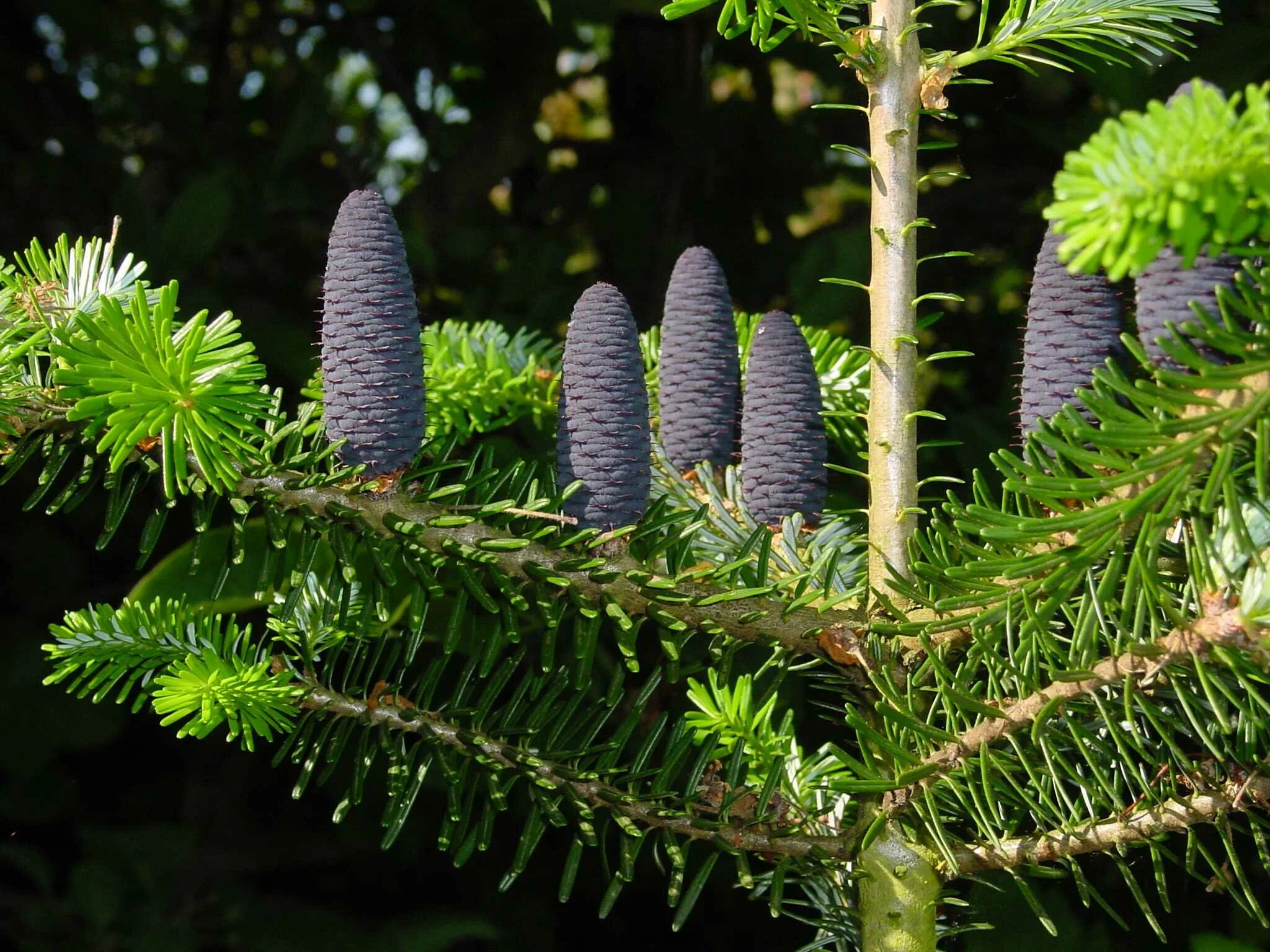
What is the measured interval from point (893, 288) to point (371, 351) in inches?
7.2

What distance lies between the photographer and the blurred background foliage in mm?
1059

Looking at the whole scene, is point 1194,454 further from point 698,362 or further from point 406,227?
point 406,227

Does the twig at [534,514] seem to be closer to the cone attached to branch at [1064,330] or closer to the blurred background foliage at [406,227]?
the cone attached to branch at [1064,330]

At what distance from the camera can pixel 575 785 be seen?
0.43m

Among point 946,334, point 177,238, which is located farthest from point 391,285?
point 946,334

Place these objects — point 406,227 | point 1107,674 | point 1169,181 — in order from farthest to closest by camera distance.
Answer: point 406,227, point 1107,674, point 1169,181

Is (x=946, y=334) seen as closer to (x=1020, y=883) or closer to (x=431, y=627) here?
(x=431, y=627)

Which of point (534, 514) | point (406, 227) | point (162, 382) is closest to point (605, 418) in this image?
point (534, 514)

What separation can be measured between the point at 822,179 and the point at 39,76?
3.11 feet

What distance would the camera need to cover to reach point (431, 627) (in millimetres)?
764

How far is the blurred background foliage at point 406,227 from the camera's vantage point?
3.47 ft

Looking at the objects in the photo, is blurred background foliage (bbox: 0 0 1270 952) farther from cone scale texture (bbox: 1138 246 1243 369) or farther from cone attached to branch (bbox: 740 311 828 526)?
cone scale texture (bbox: 1138 246 1243 369)

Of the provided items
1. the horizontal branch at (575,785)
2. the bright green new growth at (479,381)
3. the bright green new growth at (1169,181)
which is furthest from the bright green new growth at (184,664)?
the bright green new growth at (1169,181)

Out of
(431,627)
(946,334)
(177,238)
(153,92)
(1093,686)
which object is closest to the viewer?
(1093,686)
